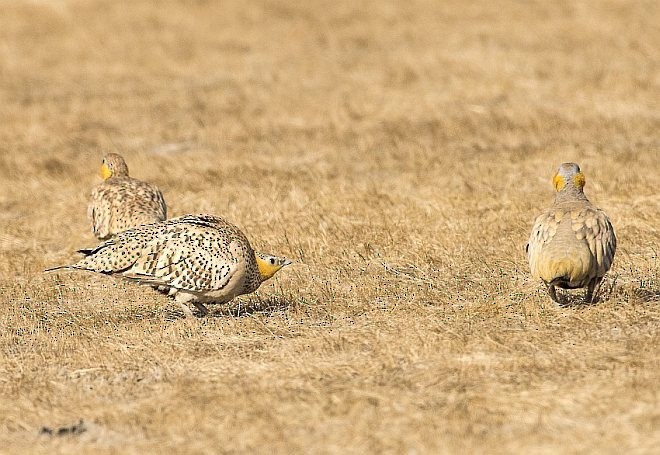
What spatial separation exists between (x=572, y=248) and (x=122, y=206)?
471cm

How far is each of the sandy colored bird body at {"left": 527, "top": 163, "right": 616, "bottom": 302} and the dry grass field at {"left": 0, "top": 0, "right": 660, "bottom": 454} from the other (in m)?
0.31

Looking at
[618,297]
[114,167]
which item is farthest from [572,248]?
[114,167]

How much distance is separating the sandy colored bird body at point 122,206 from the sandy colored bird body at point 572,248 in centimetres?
397

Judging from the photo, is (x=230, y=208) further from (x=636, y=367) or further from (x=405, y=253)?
(x=636, y=367)

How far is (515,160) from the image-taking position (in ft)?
48.1

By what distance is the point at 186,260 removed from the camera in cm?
900

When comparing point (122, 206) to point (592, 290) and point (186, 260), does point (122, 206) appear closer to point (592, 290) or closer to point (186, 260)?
point (186, 260)

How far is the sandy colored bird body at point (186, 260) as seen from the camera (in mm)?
8992

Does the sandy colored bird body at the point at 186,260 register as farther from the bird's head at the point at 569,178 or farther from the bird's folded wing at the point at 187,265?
the bird's head at the point at 569,178

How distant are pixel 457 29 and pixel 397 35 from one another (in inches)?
49.0

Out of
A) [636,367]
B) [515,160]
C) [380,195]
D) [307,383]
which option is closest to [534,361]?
[636,367]

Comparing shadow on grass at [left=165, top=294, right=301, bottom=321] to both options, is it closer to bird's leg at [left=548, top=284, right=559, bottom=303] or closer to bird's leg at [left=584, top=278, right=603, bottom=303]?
bird's leg at [left=548, top=284, right=559, bottom=303]

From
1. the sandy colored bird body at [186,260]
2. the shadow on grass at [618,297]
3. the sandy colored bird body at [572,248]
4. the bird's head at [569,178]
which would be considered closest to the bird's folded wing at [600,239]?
the sandy colored bird body at [572,248]

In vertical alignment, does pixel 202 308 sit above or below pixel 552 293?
below
